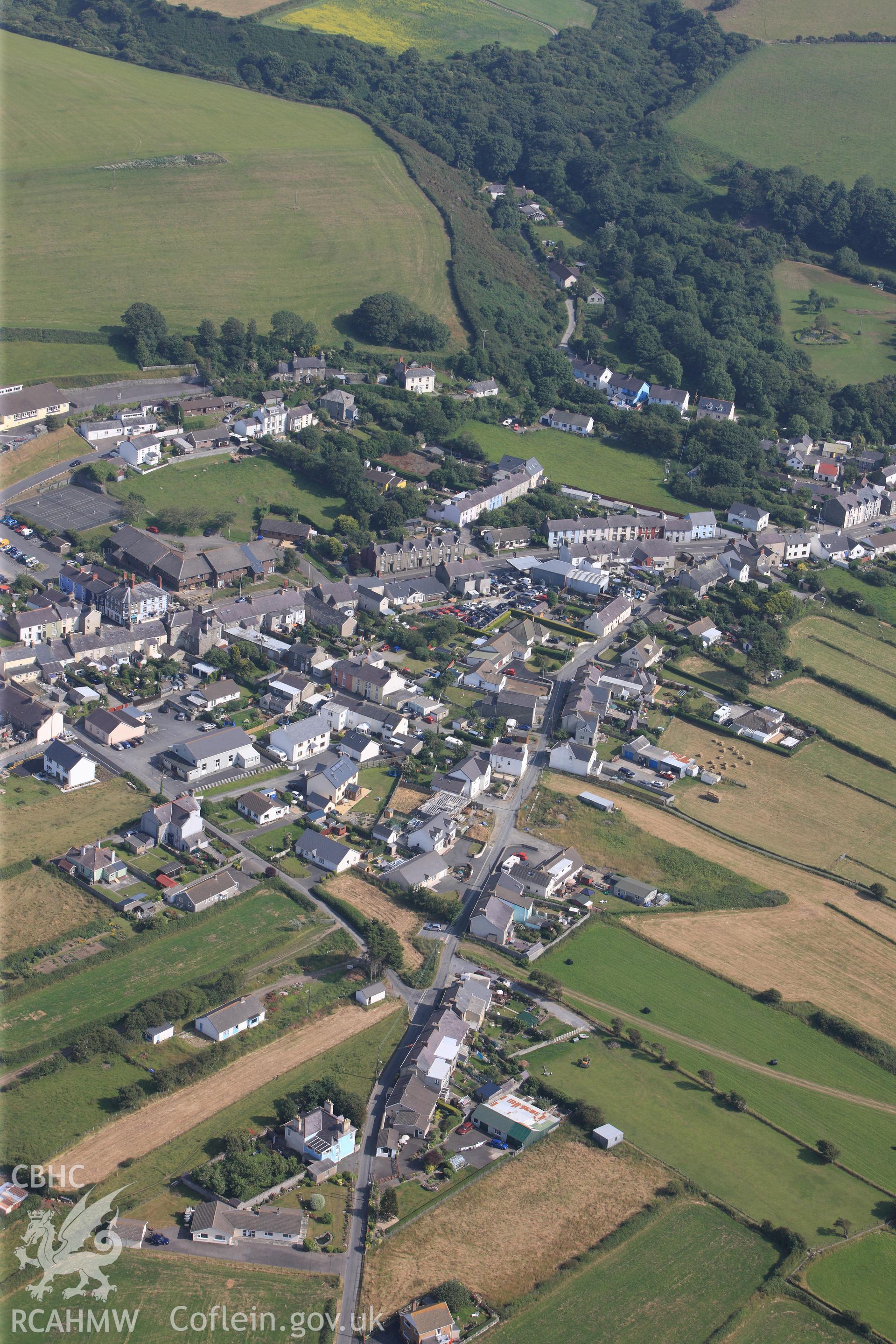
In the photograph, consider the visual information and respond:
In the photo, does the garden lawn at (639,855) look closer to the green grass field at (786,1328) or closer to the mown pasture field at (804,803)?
the mown pasture field at (804,803)

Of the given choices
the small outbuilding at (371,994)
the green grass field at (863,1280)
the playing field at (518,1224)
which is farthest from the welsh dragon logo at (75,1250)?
the green grass field at (863,1280)

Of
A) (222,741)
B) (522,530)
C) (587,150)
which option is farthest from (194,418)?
(587,150)

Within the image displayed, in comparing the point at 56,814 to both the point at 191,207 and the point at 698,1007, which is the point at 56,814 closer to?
the point at 698,1007

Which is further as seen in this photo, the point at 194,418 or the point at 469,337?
the point at 469,337

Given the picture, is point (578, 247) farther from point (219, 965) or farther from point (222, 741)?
point (219, 965)

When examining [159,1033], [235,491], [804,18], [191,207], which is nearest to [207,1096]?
[159,1033]

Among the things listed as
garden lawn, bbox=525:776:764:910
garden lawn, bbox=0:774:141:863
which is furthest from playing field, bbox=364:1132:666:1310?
garden lawn, bbox=0:774:141:863
